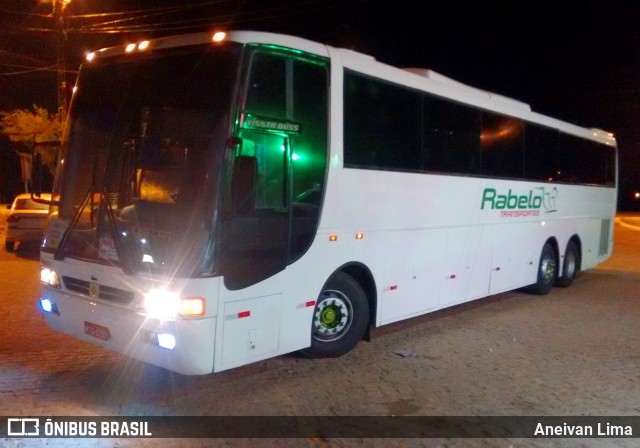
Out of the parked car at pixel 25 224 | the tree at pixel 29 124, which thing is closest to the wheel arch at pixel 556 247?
the parked car at pixel 25 224

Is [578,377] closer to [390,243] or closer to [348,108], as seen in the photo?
[390,243]

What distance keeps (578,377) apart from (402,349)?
2.10 meters

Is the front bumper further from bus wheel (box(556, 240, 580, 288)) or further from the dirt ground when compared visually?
bus wheel (box(556, 240, 580, 288))

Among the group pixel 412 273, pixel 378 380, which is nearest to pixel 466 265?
pixel 412 273

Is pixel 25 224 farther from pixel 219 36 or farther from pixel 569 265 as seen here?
pixel 569 265

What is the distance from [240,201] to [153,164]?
954 mm

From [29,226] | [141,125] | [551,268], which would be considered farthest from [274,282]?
[29,226]

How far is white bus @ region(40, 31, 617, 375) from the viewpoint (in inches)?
212

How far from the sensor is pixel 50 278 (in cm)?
632

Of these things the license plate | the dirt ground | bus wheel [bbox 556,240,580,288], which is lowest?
the dirt ground

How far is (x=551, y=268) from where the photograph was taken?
41.1 feet

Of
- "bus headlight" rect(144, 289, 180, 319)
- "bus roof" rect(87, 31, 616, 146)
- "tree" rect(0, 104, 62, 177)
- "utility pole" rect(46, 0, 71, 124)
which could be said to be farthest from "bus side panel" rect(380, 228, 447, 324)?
"tree" rect(0, 104, 62, 177)

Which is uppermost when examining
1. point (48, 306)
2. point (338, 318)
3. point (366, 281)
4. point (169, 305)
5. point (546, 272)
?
point (169, 305)

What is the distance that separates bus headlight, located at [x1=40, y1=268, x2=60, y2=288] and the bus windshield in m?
0.26
